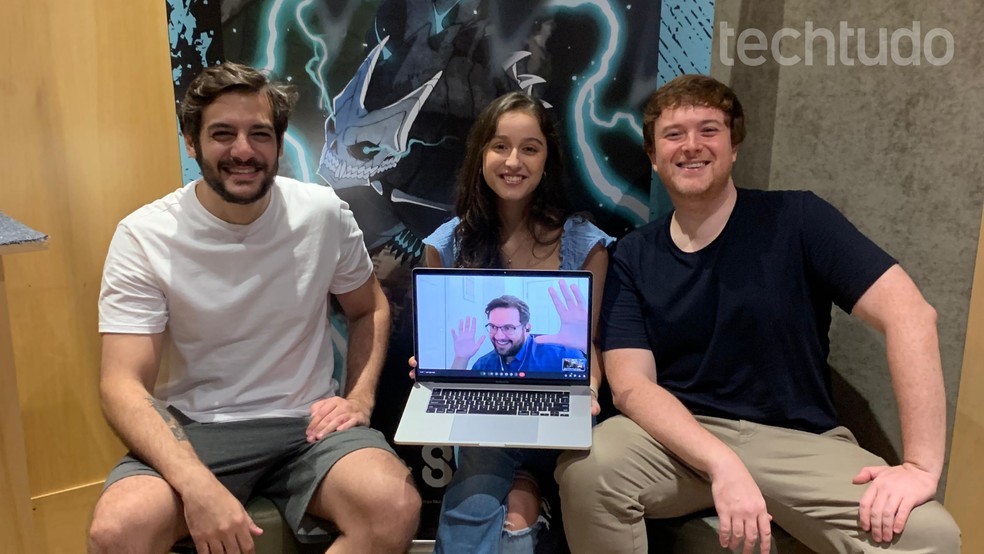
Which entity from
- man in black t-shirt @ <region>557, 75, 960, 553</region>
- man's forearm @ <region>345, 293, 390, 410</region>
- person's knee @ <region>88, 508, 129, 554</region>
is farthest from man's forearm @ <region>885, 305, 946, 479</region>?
person's knee @ <region>88, 508, 129, 554</region>

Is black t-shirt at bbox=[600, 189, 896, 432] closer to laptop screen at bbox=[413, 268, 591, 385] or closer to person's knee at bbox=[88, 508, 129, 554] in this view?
laptop screen at bbox=[413, 268, 591, 385]

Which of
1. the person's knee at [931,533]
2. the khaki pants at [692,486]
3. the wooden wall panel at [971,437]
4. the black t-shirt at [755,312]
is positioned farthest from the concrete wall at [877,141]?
the person's knee at [931,533]

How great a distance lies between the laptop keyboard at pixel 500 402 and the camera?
158cm

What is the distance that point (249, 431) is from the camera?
1647mm

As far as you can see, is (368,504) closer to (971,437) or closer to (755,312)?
→ (755,312)

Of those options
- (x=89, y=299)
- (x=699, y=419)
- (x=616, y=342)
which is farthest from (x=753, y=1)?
(x=89, y=299)

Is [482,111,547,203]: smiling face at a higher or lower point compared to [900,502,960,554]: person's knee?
higher

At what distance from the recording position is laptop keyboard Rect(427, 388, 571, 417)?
1578mm

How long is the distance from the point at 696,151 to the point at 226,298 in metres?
1.16

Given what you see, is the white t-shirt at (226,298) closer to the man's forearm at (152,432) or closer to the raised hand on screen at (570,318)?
the man's forearm at (152,432)

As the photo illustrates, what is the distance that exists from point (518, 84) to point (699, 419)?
1.01m

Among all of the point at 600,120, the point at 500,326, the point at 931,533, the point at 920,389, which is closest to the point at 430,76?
the point at 600,120

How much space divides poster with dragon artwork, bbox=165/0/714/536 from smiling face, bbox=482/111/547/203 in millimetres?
216

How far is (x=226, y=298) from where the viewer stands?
168 cm
